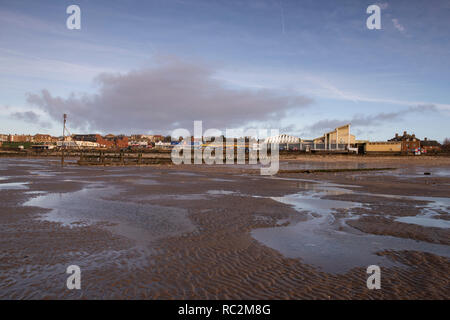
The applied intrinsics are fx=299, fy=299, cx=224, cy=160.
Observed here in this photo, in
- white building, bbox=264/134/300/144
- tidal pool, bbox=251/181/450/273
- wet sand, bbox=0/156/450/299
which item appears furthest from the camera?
white building, bbox=264/134/300/144

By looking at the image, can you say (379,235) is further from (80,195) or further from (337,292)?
(80,195)

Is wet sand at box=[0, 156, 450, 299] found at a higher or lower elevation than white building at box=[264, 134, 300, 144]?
lower

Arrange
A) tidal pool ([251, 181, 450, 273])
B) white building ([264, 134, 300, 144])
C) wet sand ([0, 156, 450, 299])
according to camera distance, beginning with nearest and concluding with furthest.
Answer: wet sand ([0, 156, 450, 299])
tidal pool ([251, 181, 450, 273])
white building ([264, 134, 300, 144])

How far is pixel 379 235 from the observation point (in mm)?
8914

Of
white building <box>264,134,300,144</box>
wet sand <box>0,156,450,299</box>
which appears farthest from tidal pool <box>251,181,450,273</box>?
white building <box>264,134,300,144</box>

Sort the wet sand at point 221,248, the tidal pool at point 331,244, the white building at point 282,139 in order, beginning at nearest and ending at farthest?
the wet sand at point 221,248
the tidal pool at point 331,244
the white building at point 282,139

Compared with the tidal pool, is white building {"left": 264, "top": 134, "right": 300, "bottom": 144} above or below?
above

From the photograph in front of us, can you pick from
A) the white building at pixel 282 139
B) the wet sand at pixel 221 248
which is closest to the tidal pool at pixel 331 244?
the wet sand at pixel 221 248

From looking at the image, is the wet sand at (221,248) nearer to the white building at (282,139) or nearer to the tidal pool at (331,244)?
the tidal pool at (331,244)

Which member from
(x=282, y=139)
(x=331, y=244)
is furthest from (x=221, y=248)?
(x=282, y=139)

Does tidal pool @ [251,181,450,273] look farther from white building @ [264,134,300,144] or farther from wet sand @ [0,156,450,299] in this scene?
white building @ [264,134,300,144]

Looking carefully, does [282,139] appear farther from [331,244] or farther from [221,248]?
[221,248]

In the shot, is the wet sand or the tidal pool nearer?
the wet sand

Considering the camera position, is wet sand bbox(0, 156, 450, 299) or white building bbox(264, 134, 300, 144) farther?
white building bbox(264, 134, 300, 144)
